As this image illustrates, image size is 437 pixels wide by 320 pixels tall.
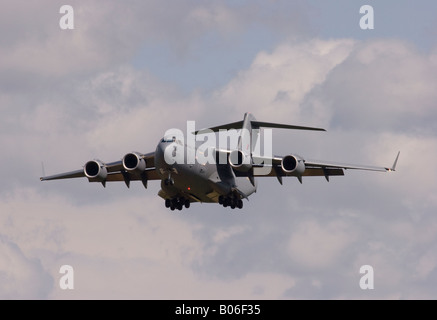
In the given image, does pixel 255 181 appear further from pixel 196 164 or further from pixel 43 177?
pixel 43 177

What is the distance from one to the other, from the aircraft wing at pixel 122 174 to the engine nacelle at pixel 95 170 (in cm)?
13

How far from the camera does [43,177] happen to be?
51781 millimetres

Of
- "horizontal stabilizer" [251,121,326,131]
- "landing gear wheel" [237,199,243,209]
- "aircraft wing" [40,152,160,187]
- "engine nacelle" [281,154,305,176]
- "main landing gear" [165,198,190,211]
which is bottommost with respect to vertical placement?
"landing gear wheel" [237,199,243,209]

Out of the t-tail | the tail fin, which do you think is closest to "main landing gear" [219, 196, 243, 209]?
the t-tail

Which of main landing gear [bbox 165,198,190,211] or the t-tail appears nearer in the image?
the t-tail

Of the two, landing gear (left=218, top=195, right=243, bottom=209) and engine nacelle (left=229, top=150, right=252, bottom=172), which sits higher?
engine nacelle (left=229, top=150, right=252, bottom=172)

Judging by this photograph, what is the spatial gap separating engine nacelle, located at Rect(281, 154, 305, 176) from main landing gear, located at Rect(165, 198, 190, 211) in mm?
5143

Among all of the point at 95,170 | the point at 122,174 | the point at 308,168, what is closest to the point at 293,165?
the point at 308,168

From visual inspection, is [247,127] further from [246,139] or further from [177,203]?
[177,203]

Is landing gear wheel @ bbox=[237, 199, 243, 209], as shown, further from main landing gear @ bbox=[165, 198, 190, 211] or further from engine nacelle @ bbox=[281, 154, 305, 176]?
engine nacelle @ bbox=[281, 154, 305, 176]

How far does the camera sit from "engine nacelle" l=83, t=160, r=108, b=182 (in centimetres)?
4838

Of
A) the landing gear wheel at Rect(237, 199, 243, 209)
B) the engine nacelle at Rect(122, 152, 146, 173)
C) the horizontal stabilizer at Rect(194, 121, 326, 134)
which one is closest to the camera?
the engine nacelle at Rect(122, 152, 146, 173)

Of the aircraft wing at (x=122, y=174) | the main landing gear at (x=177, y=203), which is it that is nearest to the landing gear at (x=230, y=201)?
the main landing gear at (x=177, y=203)
